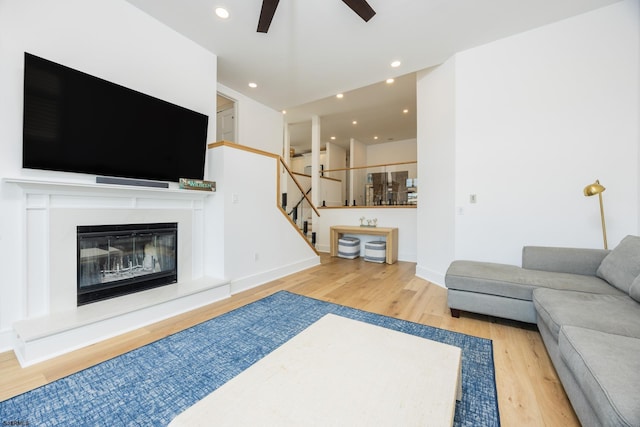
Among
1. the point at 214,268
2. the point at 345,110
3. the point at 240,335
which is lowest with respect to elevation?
the point at 240,335

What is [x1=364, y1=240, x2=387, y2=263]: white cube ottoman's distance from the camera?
16.8 feet

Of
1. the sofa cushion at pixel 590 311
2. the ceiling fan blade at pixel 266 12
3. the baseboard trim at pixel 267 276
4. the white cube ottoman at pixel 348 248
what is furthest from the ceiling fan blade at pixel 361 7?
the white cube ottoman at pixel 348 248

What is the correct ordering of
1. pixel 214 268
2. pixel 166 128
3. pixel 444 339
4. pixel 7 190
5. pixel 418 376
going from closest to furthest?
pixel 418 376 < pixel 7 190 < pixel 444 339 < pixel 166 128 < pixel 214 268

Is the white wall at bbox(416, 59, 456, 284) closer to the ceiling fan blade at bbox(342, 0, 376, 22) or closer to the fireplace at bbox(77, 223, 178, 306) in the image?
the ceiling fan blade at bbox(342, 0, 376, 22)

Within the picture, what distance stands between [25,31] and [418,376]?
3.67 metres

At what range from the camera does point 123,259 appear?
266 centimetres

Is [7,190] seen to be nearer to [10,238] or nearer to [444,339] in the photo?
[10,238]

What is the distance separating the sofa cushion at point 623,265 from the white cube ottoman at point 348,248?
3.77 m

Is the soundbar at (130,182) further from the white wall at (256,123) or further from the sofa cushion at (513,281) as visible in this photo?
the sofa cushion at (513,281)

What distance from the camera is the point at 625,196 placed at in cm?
252

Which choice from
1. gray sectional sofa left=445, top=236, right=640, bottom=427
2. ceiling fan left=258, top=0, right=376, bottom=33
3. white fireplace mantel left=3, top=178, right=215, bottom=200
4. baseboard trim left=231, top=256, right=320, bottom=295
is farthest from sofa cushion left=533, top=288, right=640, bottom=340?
white fireplace mantel left=3, top=178, right=215, bottom=200

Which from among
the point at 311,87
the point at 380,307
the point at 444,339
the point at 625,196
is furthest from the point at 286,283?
the point at 625,196

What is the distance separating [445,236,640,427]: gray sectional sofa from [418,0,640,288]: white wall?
54cm

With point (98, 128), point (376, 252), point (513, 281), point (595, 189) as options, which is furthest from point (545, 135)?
point (98, 128)
